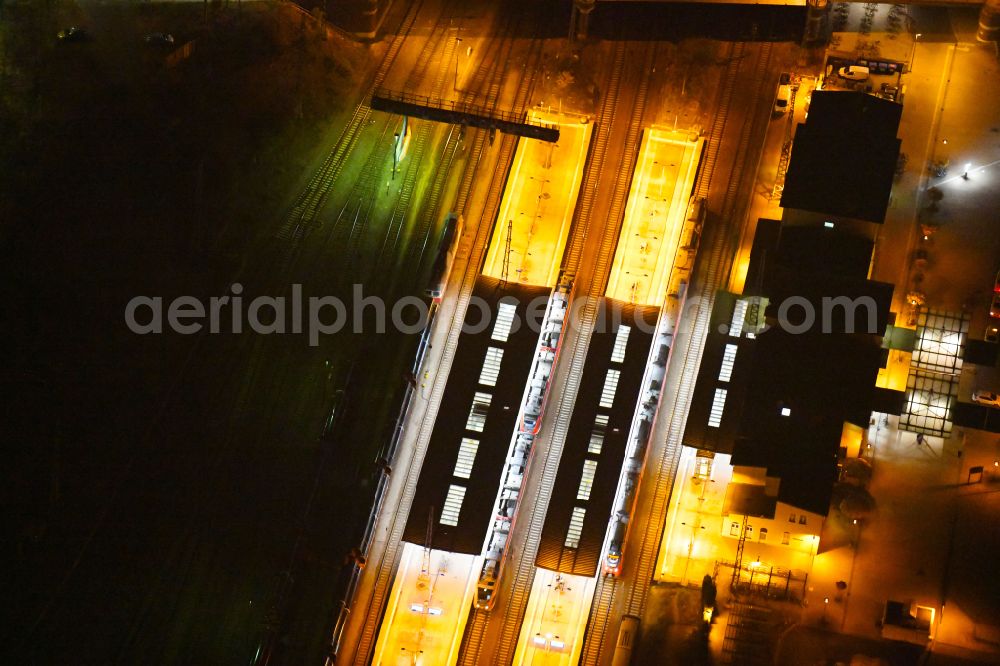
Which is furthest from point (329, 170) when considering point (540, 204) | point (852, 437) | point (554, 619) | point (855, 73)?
point (852, 437)

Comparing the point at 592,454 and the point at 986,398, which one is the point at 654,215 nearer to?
the point at 592,454

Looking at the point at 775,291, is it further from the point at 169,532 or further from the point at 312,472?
the point at 169,532

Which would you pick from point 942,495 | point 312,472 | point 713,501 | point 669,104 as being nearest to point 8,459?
point 312,472

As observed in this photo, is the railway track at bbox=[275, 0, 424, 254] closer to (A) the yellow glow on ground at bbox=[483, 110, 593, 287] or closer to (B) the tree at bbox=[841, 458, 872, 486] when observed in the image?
(A) the yellow glow on ground at bbox=[483, 110, 593, 287]

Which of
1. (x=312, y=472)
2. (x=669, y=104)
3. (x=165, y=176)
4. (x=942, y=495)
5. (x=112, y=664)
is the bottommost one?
(x=112, y=664)

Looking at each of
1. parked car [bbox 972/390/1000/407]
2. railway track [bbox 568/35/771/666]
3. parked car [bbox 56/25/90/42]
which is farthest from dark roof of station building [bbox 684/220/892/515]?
parked car [bbox 56/25/90/42]

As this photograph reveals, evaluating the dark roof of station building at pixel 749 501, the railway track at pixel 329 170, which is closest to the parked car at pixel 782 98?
the railway track at pixel 329 170
